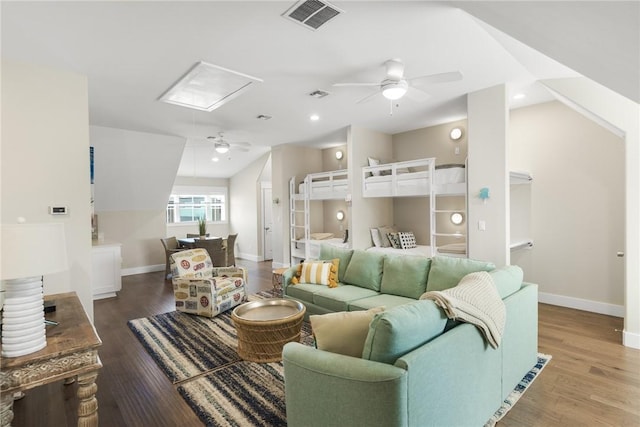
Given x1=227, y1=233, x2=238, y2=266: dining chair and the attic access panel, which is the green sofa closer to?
the attic access panel

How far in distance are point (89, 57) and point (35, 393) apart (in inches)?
116

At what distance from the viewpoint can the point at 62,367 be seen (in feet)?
5.38

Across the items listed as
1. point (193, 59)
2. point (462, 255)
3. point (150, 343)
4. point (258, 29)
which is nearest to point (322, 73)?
point (258, 29)

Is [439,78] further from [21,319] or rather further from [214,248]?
[214,248]

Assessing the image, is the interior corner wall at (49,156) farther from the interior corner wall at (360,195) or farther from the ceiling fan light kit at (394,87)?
the interior corner wall at (360,195)

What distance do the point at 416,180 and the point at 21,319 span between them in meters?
4.50

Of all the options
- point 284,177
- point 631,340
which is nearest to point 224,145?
point 284,177

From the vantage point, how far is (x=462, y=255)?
4.48 metres

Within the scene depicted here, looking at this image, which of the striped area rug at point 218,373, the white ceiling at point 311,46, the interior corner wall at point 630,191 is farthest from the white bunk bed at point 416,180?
the striped area rug at point 218,373

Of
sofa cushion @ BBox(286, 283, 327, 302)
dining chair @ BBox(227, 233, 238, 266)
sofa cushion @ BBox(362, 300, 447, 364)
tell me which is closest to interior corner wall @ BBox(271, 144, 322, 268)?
dining chair @ BBox(227, 233, 238, 266)

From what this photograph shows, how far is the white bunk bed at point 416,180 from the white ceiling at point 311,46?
0.93 meters

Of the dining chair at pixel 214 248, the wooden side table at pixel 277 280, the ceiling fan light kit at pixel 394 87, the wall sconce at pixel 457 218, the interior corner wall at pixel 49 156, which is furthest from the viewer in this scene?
the dining chair at pixel 214 248

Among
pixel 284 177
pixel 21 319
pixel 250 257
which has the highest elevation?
pixel 284 177

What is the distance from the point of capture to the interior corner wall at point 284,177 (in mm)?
7227
